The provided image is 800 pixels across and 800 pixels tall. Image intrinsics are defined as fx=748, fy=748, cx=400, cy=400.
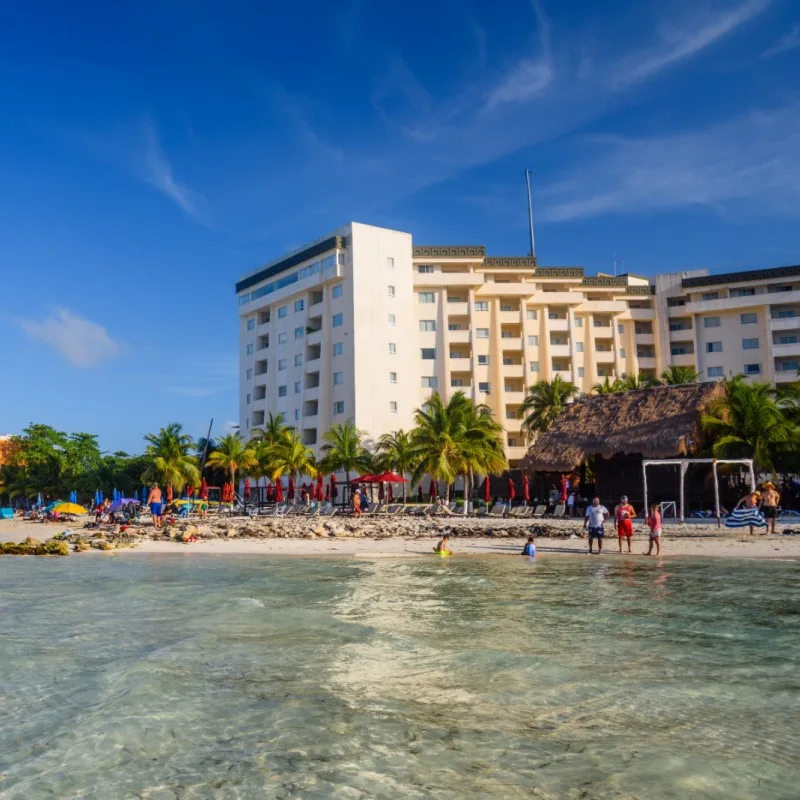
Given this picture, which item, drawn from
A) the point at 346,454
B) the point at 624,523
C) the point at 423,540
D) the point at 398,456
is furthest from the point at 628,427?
the point at 346,454

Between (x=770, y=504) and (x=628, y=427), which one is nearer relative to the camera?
(x=770, y=504)

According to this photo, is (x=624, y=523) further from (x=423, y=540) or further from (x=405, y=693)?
(x=405, y=693)

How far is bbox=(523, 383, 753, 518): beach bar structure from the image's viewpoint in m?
31.5

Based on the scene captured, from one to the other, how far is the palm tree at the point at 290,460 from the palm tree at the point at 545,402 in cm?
1739

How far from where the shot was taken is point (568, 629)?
36.6 ft

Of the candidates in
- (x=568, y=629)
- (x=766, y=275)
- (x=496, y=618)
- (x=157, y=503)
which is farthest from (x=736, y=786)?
(x=766, y=275)

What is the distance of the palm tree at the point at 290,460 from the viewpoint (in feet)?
163

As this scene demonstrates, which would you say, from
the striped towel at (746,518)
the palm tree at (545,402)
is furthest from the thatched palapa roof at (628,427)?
the palm tree at (545,402)

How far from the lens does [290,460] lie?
164ft

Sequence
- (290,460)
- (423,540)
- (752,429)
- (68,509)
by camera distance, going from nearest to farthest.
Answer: (423,540), (752,429), (68,509), (290,460)

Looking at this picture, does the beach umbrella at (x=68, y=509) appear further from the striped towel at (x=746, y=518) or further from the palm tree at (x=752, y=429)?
the striped towel at (x=746, y=518)

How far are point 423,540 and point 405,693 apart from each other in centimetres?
2007

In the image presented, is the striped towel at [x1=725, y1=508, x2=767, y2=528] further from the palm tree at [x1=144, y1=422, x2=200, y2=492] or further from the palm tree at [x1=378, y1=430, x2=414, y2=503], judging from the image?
the palm tree at [x1=144, y1=422, x2=200, y2=492]

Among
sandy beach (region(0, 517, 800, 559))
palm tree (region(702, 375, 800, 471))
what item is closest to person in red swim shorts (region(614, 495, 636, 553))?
sandy beach (region(0, 517, 800, 559))
